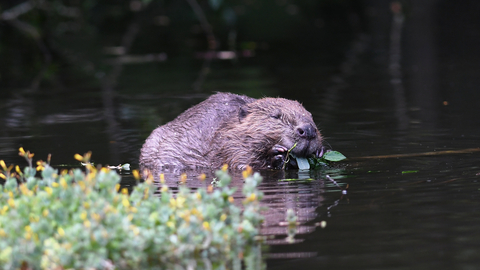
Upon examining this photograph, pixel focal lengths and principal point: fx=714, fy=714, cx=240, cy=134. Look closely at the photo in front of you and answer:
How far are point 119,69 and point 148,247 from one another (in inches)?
541

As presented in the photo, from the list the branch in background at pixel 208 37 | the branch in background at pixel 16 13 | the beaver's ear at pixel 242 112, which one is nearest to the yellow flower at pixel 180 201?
the beaver's ear at pixel 242 112

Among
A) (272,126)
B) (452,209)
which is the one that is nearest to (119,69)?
(272,126)

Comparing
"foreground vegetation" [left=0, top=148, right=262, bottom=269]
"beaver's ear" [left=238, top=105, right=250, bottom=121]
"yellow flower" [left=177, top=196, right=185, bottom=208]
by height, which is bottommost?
"foreground vegetation" [left=0, top=148, right=262, bottom=269]

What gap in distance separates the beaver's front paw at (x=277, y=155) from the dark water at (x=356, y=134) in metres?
0.17

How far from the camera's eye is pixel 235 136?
7.22 metres

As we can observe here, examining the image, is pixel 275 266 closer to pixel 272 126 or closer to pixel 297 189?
pixel 297 189

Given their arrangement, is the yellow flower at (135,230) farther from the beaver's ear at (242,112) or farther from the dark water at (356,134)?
the beaver's ear at (242,112)

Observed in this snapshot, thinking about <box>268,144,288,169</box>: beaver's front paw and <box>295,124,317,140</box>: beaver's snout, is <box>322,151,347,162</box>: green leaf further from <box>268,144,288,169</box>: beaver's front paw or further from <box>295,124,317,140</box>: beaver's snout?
<box>268,144,288,169</box>: beaver's front paw

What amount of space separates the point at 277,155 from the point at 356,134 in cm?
195

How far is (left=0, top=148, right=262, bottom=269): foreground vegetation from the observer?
378 centimetres

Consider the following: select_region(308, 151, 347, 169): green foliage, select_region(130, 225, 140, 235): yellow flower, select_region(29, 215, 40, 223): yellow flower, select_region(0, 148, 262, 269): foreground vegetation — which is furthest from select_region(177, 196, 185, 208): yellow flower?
select_region(308, 151, 347, 169): green foliage

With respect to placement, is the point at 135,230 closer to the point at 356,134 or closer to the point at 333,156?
the point at 333,156

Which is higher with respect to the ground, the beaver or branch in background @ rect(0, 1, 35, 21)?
branch in background @ rect(0, 1, 35, 21)

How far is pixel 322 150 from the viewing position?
6.90 meters
